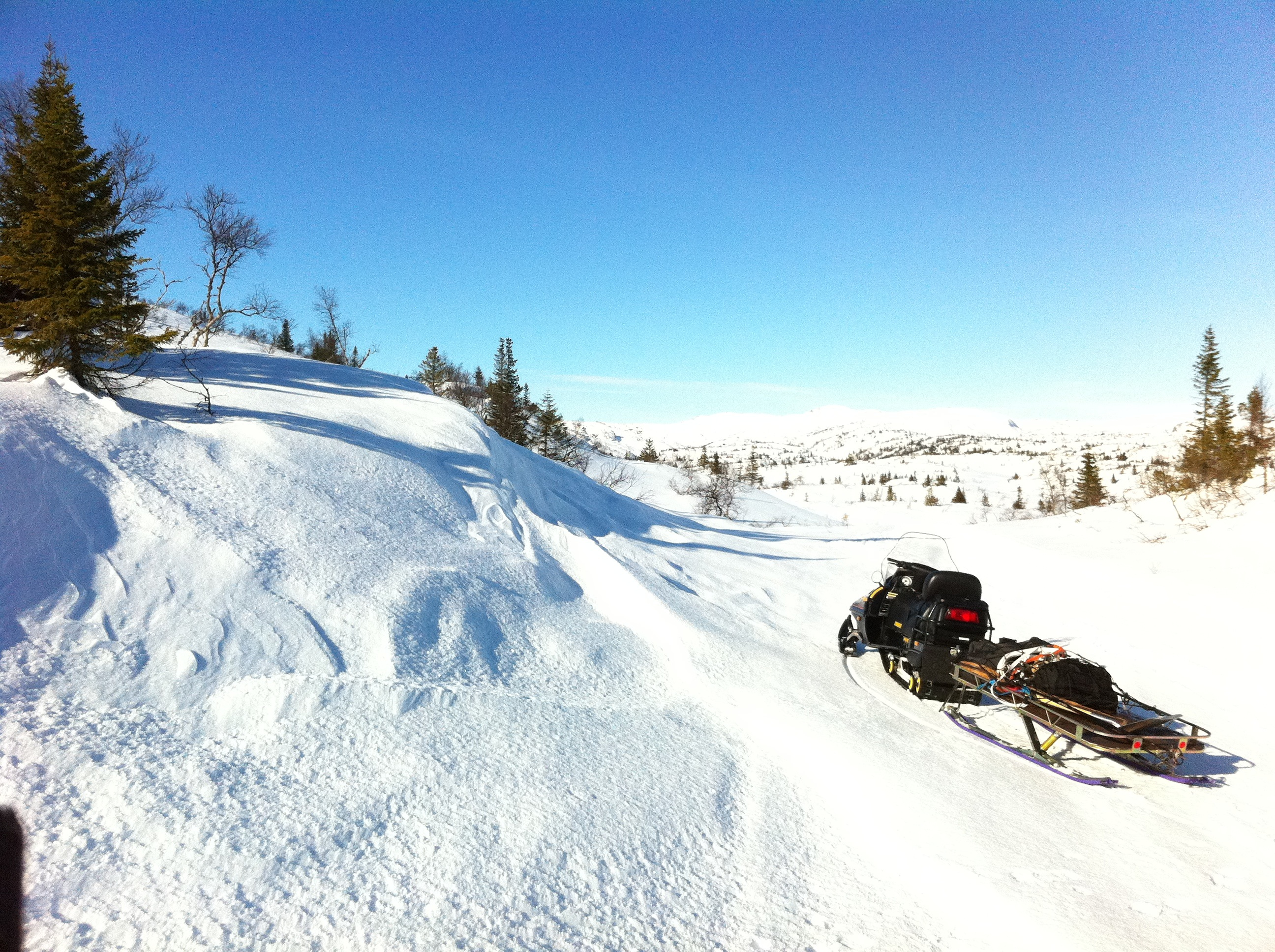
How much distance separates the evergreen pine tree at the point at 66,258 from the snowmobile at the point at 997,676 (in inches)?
443

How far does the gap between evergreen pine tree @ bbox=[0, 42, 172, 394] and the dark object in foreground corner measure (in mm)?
8325

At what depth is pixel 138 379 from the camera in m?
9.44

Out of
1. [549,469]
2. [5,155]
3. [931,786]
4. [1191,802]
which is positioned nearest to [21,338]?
[5,155]

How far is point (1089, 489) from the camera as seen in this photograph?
4134 centimetres

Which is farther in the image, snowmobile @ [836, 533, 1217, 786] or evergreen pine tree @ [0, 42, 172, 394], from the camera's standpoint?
evergreen pine tree @ [0, 42, 172, 394]

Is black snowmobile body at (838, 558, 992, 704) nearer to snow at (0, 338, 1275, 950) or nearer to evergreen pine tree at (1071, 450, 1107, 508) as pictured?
snow at (0, 338, 1275, 950)

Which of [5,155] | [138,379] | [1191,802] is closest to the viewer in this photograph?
[1191,802]

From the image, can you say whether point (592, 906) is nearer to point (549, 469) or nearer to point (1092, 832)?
point (1092, 832)

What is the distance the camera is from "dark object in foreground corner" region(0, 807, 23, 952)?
1780 mm

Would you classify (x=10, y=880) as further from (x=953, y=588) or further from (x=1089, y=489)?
(x=1089, y=489)

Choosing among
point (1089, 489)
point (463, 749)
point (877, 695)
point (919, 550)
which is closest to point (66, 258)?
point (463, 749)

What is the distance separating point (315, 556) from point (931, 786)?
6.53 m

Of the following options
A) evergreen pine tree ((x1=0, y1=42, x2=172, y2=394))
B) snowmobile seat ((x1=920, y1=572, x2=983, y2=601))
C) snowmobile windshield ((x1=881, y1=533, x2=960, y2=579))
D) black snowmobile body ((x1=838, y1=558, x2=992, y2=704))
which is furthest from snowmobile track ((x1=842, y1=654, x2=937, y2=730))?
evergreen pine tree ((x1=0, y1=42, x2=172, y2=394))

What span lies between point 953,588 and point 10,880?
26.9ft
